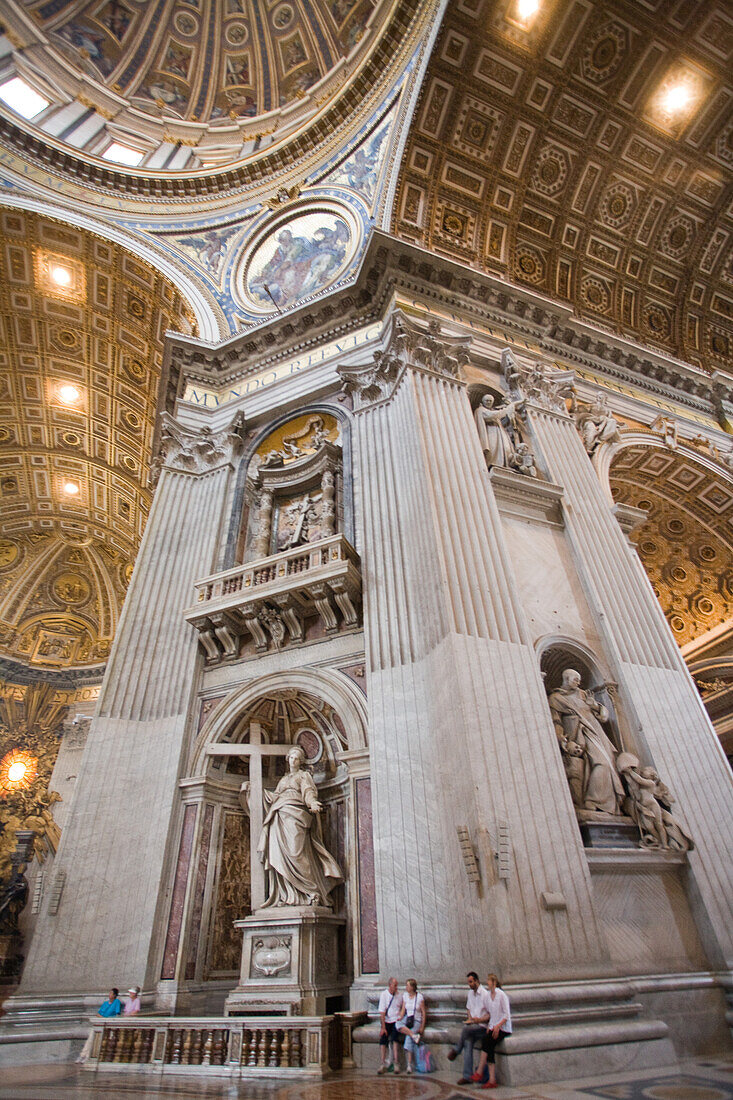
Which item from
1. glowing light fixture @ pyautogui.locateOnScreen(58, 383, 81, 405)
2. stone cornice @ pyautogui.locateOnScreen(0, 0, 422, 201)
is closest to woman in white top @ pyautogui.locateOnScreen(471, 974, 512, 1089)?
stone cornice @ pyautogui.locateOnScreen(0, 0, 422, 201)

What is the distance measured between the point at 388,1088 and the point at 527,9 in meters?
16.9

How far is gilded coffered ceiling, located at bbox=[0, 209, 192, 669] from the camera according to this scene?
52.5 feet

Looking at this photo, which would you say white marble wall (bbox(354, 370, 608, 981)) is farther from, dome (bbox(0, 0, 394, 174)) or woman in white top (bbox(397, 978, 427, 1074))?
dome (bbox(0, 0, 394, 174))

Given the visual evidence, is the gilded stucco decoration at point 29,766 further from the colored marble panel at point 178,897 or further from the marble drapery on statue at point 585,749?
the marble drapery on statue at point 585,749

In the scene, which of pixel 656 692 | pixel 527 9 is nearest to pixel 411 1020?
pixel 656 692

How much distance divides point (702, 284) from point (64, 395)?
61.6 ft

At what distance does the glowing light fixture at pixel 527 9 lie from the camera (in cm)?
1189

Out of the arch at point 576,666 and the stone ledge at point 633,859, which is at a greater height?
the arch at point 576,666

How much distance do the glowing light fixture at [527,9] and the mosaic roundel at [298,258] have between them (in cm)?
511

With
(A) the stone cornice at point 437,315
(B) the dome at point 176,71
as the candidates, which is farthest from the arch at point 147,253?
(B) the dome at point 176,71

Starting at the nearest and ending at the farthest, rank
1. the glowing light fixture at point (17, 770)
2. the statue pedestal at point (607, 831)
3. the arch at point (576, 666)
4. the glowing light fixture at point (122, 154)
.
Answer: the statue pedestal at point (607, 831), the arch at point (576, 666), the glowing light fixture at point (122, 154), the glowing light fixture at point (17, 770)

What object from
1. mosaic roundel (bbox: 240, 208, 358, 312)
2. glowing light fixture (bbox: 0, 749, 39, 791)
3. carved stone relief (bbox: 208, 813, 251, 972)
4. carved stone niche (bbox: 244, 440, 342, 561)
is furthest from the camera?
glowing light fixture (bbox: 0, 749, 39, 791)

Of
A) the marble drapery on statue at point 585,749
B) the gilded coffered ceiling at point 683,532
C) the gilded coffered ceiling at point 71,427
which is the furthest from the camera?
the gilded coffered ceiling at point 71,427

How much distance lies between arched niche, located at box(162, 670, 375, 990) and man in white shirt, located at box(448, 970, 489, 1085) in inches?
72.2
